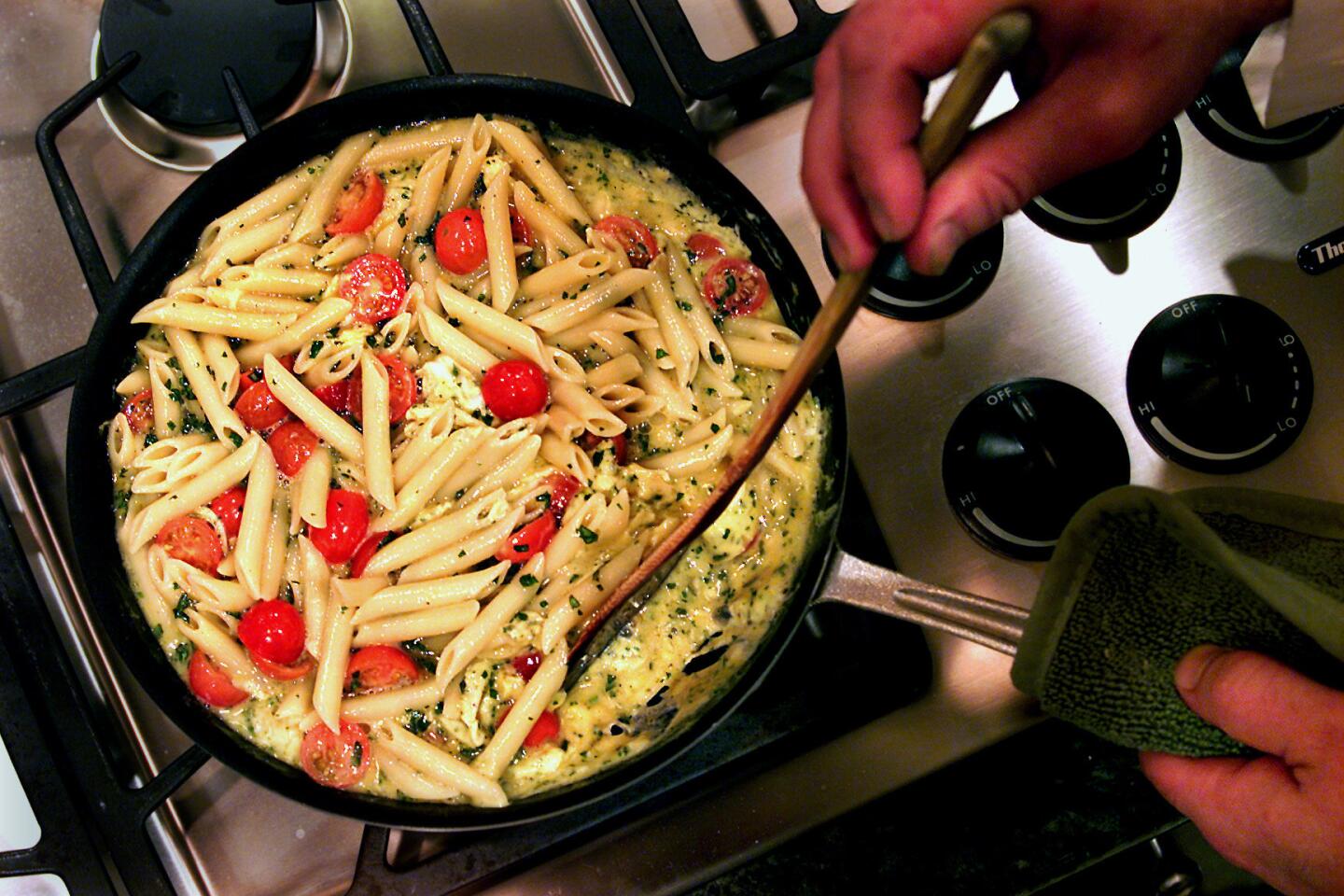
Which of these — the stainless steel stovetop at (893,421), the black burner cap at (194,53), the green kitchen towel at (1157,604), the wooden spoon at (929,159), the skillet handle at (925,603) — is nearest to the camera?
the wooden spoon at (929,159)

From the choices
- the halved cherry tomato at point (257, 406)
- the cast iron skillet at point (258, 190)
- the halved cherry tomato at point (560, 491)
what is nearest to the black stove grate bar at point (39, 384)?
the cast iron skillet at point (258, 190)

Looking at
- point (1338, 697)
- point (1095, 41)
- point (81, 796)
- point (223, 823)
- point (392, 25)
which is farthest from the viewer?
point (392, 25)

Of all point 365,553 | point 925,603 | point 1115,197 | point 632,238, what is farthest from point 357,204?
point 1115,197

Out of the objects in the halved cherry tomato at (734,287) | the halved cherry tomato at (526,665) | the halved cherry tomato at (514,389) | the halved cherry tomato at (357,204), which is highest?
the halved cherry tomato at (357,204)

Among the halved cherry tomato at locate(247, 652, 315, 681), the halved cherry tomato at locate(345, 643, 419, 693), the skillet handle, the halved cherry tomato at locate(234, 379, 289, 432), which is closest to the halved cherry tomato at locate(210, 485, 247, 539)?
the halved cherry tomato at locate(234, 379, 289, 432)

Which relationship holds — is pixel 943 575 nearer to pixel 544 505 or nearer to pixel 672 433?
pixel 672 433

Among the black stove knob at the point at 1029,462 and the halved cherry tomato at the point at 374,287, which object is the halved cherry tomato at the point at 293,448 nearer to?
the halved cherry tomato at the point at 374,287

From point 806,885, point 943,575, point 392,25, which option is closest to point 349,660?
point 806,885

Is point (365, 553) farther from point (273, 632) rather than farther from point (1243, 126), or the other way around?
point (1243, 126)
